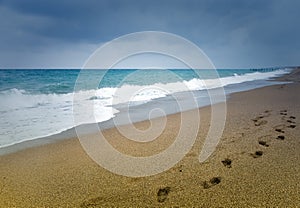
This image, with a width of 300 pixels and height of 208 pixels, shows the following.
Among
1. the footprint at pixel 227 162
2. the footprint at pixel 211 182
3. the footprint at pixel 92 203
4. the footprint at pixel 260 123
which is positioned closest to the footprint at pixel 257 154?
the footprint at pixel 227 162

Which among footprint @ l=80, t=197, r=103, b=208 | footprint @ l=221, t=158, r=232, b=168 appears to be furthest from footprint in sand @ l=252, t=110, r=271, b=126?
footprint @ l=80, t=197, r=103, b=208

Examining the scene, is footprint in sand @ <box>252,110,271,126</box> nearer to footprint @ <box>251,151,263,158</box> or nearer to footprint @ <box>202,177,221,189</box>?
footprint @ <box>251,151,263,158</box>

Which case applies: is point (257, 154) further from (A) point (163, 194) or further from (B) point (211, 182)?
(A) point (163, 194)

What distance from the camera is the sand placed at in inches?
124

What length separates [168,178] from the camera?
12.4 ft

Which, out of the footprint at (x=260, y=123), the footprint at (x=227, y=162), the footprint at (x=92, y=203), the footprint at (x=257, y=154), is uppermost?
the footprint at (x=92, y=203)

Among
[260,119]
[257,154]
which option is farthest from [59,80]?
[257,154]

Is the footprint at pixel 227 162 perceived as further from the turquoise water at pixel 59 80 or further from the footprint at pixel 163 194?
the turquoise water at pixel 59 80

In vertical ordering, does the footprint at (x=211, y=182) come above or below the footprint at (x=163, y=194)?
below

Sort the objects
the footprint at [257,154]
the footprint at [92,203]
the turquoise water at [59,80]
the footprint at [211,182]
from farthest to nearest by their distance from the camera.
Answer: the turquoise water at [59,80] → the footprint at [257,154] → the footprint at [211,182] → the footprint at [92,203]

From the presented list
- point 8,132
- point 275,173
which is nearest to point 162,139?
point 275,173

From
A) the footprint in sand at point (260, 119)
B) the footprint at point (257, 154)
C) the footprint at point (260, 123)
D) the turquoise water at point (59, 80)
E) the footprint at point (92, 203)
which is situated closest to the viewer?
the footprint at point (92, 203)

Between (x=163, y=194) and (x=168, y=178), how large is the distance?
0.49 m

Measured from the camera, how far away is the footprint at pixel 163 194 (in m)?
3.17
